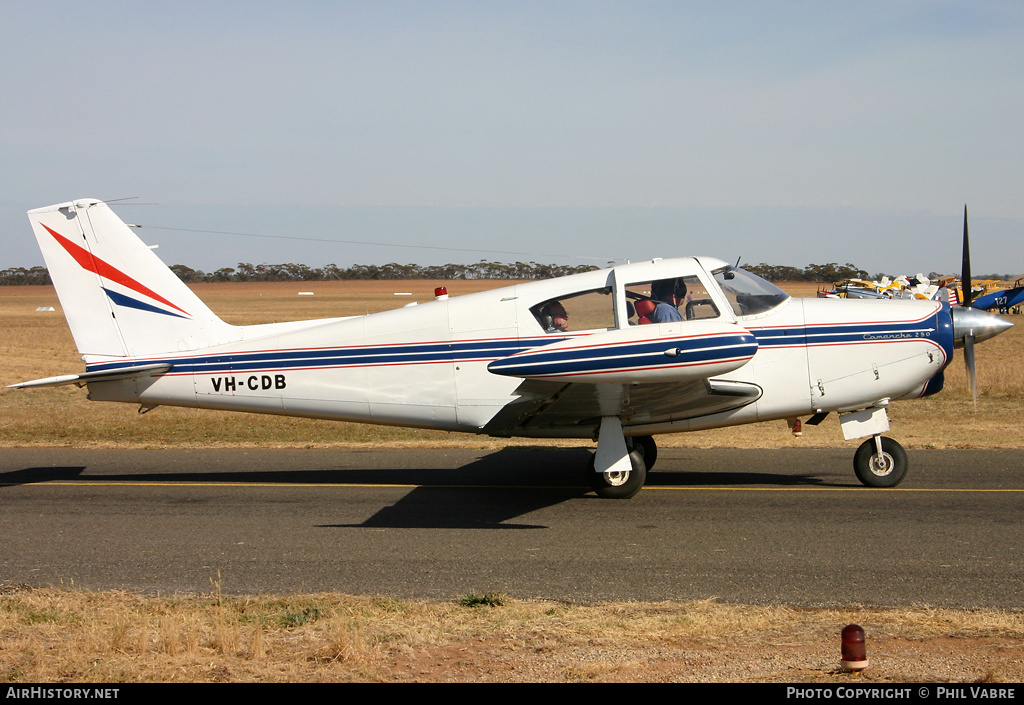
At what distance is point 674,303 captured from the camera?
9031mm

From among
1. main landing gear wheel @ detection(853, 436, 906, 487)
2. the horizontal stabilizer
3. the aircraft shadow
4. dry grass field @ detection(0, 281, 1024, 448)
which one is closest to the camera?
the aircraft shadow

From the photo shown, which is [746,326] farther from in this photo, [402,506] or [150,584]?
[150,584]

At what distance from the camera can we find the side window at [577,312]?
29.9 ft

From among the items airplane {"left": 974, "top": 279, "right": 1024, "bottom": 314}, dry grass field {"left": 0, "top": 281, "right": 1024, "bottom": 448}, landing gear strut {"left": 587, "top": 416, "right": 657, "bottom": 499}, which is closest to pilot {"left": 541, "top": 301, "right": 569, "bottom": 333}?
landing gear strut {"left": 587, "top": 416, "right": 657, "bottom": 499}

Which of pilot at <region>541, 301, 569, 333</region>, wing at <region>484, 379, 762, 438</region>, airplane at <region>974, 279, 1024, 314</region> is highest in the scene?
pilot at <region>541, 301, 569, 333</region>

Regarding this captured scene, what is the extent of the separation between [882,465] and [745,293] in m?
2.50

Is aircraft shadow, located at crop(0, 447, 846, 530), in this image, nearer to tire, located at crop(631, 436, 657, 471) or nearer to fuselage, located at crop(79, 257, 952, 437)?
tire, located at crop(631, 436, 657, 471)

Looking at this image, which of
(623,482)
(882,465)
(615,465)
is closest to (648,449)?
(623,482)

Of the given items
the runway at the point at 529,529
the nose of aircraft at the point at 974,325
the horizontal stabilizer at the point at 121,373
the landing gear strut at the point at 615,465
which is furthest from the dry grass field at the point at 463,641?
the nose of aircraft at the point at 974,325

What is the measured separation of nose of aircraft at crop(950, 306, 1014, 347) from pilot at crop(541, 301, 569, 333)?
4211 mm

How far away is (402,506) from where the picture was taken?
30.6ft

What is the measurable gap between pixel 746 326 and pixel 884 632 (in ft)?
14.6

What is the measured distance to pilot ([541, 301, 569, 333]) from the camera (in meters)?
9.22

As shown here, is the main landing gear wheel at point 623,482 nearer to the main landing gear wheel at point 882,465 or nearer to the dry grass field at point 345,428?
the main landing gear wheel at point 882,465
